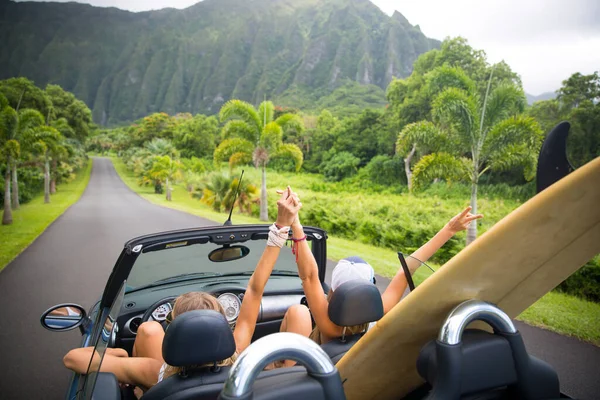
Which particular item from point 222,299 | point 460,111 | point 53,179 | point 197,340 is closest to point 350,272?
point 197,340

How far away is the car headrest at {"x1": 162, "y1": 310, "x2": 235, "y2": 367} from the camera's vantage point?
48.1 inches

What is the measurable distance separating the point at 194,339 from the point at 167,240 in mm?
1340

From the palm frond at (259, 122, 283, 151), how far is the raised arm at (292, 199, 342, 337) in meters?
17.7

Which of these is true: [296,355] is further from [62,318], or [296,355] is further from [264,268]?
[62,318]

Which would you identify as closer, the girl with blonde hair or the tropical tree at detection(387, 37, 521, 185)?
Result: the girl with blonde hair

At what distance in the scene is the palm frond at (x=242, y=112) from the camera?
17.9m

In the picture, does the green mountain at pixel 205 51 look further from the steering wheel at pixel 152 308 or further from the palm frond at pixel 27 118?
the steering wheel at pixel 152 308

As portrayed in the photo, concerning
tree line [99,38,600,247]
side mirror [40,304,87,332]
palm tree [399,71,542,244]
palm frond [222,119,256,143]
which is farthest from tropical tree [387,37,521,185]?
side mirror [40,304,87,332]

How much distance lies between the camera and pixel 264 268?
173 cm

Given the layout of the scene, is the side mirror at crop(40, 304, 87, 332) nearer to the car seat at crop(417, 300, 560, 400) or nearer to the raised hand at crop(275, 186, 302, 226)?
the raised hand at crop(275, 186, 302, 226)

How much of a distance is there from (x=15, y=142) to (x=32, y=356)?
14862 mm

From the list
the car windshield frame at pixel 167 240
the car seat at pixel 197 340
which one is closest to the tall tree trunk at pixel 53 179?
the car windshield frame at pixel 167 240

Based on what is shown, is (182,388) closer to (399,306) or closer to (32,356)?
(399,306)

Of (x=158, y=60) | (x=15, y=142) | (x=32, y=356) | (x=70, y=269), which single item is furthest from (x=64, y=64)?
(x=158, y=60)
